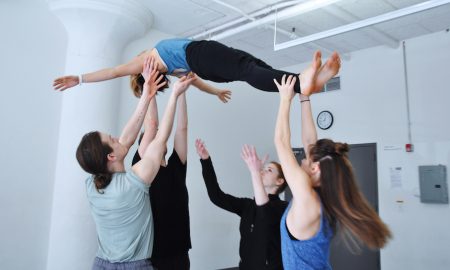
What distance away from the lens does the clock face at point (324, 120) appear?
5688 millimetres

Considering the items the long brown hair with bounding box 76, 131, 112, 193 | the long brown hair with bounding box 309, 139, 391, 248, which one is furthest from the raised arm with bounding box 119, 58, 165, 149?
the long brown hair with bounding box 309, 139, 391, 248

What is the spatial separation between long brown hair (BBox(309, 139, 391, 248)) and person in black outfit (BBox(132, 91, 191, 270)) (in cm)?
93

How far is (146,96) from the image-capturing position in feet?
7.08

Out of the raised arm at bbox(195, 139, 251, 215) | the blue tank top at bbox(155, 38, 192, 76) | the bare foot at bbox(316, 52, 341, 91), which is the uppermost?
the blue tank top at bbox(155, 38, 192, 76)

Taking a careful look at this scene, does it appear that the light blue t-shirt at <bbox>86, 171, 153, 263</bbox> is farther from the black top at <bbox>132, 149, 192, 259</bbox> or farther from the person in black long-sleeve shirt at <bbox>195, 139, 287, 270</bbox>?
the person in black long-sleeve shirt at <bbox>195, 139, 287, 270</bbox>

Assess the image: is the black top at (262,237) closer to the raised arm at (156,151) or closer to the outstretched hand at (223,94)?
the raised arm at (156,151)

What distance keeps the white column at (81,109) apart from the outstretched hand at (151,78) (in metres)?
2.08

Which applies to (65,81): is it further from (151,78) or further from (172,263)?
(172,263)

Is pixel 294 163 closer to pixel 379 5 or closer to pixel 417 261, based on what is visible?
pixel 379 5

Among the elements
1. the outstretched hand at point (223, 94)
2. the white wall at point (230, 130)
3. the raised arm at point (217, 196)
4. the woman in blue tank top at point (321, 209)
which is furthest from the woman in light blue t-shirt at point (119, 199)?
the white wall at point (230, 130)

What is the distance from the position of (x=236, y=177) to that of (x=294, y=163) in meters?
4.23

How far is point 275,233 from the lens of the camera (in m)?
2.08

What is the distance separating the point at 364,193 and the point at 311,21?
248cm

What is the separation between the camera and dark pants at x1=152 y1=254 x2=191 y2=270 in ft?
6.94
